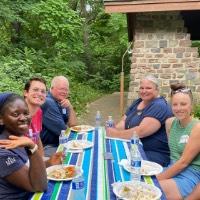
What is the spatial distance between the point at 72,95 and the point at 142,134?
8.01 m

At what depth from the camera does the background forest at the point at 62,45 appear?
1040 cm

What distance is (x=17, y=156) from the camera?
217cm

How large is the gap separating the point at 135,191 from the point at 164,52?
604 cm

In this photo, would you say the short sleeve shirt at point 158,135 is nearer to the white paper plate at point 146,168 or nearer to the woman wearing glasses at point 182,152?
the woman wearing glasses at point 182,152

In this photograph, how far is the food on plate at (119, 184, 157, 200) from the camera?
2.26 meters

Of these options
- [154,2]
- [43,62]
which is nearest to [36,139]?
[154,2]

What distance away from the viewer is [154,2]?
24.1 ft

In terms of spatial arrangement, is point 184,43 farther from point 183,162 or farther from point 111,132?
point 183,162

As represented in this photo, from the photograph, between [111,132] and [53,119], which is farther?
[53,119]

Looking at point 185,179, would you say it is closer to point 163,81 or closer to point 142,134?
point 142,134

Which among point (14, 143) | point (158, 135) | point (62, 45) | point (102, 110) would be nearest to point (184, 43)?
point (102, 110)

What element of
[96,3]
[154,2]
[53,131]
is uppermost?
[96,3]

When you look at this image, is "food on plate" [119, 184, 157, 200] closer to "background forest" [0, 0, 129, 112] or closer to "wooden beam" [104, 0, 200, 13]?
"wooden beam" [104, 0, 200, 13]

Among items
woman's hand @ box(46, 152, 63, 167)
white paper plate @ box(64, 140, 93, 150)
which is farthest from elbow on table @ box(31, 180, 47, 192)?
white paper plate @ box(64, 140, 93, 150)
